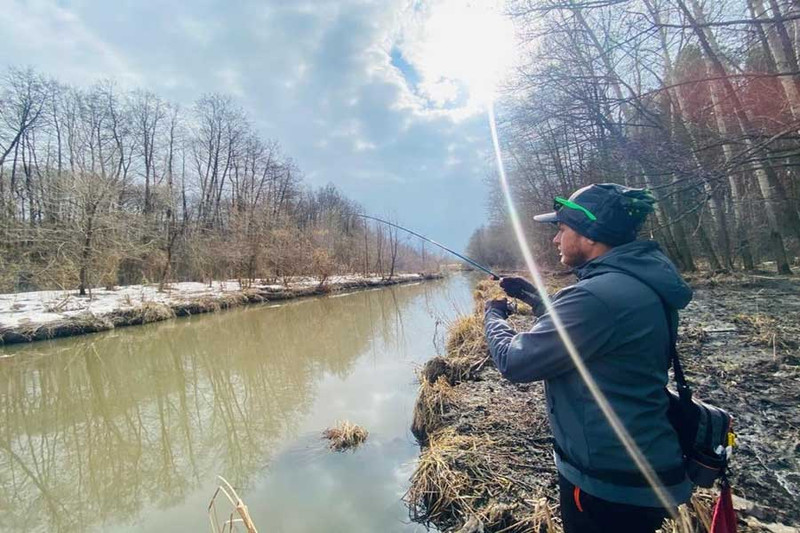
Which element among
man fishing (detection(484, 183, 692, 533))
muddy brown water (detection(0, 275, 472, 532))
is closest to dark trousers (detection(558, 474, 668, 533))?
man fishing (detection(484, 183, 692, 533))

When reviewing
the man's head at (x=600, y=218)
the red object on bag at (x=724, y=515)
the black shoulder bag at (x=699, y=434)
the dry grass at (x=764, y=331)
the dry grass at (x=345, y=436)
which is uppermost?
the man's head at (x=600, y=218)

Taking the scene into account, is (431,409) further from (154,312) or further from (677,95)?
(154,312)

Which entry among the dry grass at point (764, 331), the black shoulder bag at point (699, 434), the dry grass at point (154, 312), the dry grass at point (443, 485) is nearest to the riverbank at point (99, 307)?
the dry grass at point (154, 312)

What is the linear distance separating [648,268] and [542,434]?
9.37ft

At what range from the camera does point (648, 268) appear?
1.20 m

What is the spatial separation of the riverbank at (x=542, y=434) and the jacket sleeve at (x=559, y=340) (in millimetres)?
1245

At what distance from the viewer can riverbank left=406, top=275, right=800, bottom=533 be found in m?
2.37

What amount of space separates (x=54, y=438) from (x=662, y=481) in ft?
23.1

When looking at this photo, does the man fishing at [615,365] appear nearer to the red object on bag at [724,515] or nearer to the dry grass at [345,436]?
the red object on bag at [724,515]

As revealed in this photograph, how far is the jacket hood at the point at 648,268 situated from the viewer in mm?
1182

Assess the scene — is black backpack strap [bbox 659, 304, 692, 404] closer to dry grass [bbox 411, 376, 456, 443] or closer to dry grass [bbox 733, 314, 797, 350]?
dry grass [bbox 411, 376, 456, 443]

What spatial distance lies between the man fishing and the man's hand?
458 mm

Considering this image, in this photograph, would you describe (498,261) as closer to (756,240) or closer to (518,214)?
(518,214)

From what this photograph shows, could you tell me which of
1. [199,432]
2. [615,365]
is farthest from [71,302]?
[615,365]
